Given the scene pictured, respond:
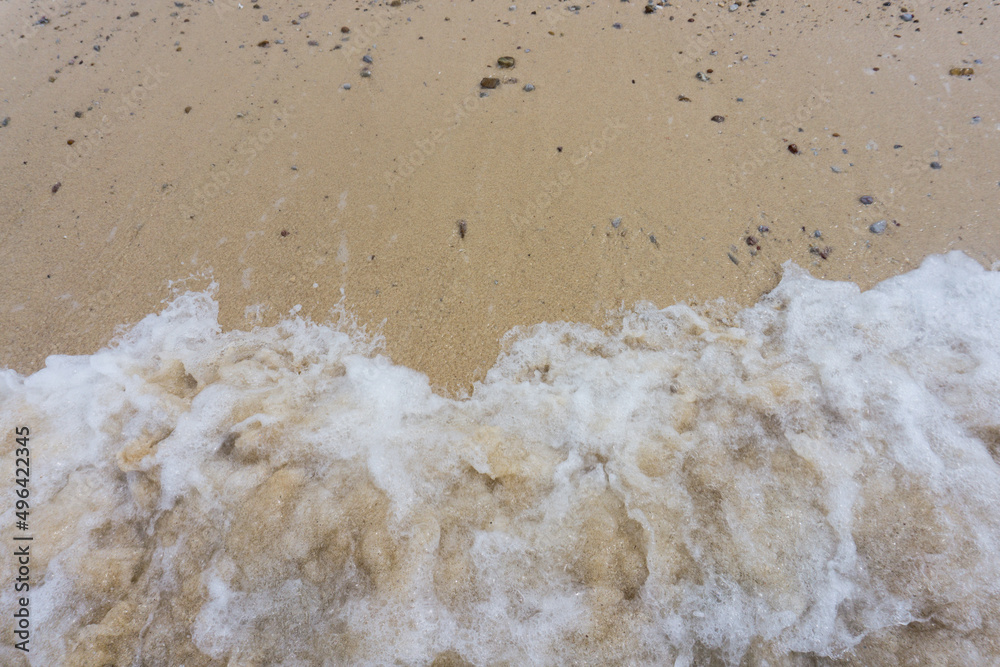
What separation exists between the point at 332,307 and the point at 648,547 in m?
2.45

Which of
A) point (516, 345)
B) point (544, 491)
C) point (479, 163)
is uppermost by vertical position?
point (479, 163)

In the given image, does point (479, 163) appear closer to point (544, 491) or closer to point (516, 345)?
point (516, 345)

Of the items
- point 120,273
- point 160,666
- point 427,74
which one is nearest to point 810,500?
point 160,666

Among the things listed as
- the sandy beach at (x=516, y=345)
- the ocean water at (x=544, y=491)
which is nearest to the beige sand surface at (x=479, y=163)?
the sandy beach at (x=516, y=345)

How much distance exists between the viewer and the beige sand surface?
11.2 ft

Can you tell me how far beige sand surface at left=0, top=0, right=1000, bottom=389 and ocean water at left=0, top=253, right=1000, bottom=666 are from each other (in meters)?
0.31

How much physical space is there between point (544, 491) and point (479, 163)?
100 inches

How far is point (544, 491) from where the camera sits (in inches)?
108

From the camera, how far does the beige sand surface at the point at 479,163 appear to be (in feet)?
11.2

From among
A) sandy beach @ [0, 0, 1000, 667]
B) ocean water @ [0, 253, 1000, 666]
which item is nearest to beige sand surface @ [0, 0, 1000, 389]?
sandy beach @ [0, 0, 1000, 667]

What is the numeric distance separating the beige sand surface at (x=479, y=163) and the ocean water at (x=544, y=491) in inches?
12.3

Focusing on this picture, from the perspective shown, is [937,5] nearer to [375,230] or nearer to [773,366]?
[773,366]

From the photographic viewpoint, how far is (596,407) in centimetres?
297

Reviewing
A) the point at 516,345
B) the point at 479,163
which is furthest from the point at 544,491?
the point at 479,163
